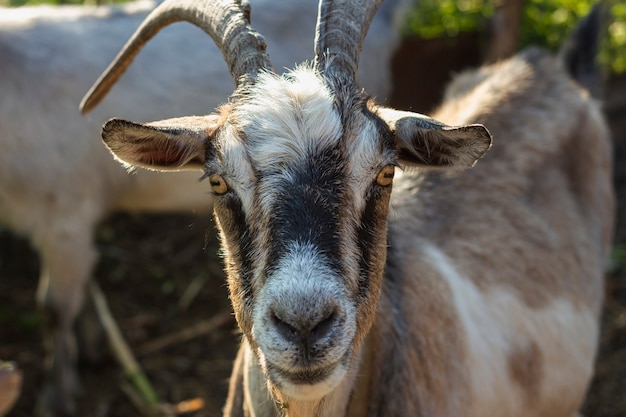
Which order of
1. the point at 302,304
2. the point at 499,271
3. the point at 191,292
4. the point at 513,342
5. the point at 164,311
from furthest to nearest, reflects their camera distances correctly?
the point at 191,292, the point at 164,311, the point at 499,271, the point at 513,342, the point at 302,304

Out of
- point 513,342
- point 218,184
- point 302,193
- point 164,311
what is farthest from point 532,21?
point 302,193

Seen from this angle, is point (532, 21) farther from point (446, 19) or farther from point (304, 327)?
point (304, 327)

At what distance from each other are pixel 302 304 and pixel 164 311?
4622 millimetres

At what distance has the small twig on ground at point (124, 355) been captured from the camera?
5.82 m

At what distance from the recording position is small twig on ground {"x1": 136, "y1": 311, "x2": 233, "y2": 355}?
21.3ft

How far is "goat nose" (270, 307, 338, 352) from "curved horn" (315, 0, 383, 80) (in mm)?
1026

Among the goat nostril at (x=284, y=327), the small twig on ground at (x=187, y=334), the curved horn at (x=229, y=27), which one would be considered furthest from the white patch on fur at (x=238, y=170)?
the small twig on ground at (x=187, y=334)

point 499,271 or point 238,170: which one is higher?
point 238,170

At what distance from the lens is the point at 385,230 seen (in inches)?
122

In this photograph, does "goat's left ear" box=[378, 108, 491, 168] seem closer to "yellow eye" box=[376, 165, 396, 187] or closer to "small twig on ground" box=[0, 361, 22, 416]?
"yellow eye" box=[376, 165, 396, 187]

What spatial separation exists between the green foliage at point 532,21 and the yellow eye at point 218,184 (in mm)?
5309

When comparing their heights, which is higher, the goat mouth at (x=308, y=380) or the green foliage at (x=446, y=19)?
the green foliage at (x=446, y=19)

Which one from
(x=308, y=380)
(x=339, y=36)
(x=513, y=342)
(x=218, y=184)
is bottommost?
(x=513, y=342)

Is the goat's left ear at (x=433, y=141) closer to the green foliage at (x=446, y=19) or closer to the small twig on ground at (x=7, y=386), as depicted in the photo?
the small twig on ground at (x=7, y=386)
